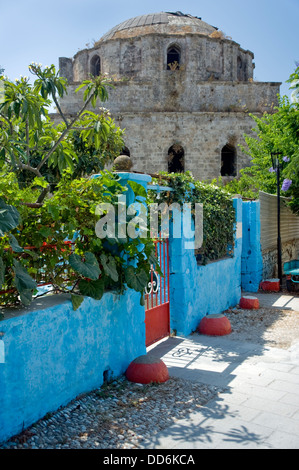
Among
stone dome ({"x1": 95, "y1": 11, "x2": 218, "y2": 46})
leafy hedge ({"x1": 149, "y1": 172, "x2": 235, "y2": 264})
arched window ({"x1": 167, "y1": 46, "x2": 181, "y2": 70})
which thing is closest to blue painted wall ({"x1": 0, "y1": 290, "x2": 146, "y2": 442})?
leafy hedge ({"x1": 149, "y1": 172, "x2": 235, "y2": 264})

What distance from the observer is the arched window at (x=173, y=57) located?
2459 cm

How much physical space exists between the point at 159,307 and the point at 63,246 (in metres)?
2.72

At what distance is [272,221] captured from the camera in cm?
1338

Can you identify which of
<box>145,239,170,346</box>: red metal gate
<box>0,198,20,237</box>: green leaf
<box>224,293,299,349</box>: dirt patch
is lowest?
<box>224,293,299,349</box>: dirt patch

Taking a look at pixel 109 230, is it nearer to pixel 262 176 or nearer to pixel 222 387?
pixel 222 387

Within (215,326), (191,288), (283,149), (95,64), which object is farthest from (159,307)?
(95,64)

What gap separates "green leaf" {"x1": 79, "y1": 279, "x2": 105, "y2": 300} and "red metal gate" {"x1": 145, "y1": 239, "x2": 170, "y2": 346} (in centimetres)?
178

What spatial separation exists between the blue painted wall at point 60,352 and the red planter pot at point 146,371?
21 centimetres

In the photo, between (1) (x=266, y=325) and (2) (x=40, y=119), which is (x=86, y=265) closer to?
(2) (x=40, y=119)

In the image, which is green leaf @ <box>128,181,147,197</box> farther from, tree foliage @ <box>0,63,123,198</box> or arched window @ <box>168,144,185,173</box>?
arched window @ <box>168,144,185,173</box>

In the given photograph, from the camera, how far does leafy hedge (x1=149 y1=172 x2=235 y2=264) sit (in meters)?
6.79

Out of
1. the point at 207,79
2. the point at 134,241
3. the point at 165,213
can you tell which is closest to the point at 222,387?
the point at 134,241

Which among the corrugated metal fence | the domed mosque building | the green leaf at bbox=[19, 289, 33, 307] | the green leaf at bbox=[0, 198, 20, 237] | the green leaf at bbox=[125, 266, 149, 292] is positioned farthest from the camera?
the domed mosque building

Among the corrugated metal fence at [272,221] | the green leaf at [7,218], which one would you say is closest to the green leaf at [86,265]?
the green leaf at [7,218]
